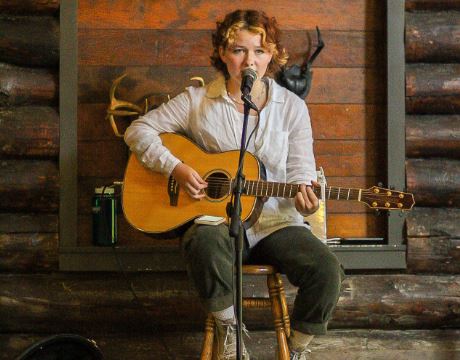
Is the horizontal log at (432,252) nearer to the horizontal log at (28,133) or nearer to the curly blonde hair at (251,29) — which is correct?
the curly blonde hair at (251,29)

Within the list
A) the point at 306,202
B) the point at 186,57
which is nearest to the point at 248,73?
the point at 306,202

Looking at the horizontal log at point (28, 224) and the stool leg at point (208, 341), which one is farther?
the horizontal log at point (28, 224)

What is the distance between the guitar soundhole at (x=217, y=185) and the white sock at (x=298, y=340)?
67 cm

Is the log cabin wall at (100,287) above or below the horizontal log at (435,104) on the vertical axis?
below

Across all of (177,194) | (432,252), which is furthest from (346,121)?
(177,194)

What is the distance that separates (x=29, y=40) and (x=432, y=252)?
7.93 ft

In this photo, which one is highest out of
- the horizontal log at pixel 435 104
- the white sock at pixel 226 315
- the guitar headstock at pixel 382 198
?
the horizontal log at pixel 435 104

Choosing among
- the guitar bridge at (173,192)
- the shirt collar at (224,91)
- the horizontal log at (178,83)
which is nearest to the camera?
the guitar bridge at (173,192)

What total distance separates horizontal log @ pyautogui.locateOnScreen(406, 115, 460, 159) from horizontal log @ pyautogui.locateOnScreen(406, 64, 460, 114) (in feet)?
0.28

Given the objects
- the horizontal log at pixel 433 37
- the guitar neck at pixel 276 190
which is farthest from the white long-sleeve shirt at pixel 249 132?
the horizontal log at pixel 433 37

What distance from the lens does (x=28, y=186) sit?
4.08 metres

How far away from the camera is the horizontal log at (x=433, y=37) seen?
4.10 metres

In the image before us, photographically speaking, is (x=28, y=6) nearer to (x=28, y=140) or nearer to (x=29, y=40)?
(x=29, y=40)

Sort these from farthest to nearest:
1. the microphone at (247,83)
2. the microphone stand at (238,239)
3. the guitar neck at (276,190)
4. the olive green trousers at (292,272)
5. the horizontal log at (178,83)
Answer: the horizontal log at (178,83) < the guitar neck at (276,190) < the olive green trousers at (292,272) < the microphone at (247,83) < the microphone stand at (238,239)
